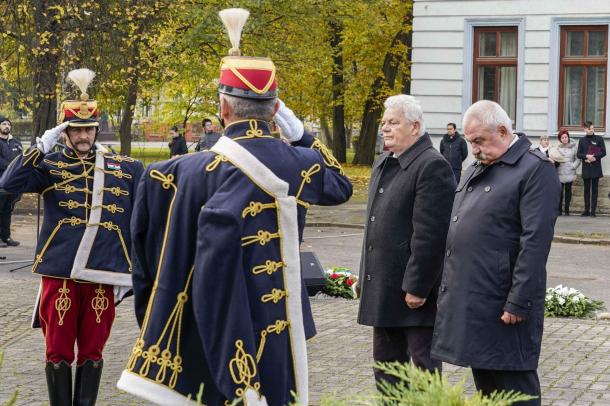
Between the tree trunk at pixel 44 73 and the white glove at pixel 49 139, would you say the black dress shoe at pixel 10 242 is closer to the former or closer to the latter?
the tree trunk at pixel 44 73

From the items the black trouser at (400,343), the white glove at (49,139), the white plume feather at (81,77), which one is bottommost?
the black trouser at (400,343)

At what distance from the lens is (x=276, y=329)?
488 cm

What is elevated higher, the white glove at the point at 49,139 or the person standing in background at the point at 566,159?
the white glove at the point at 49,139

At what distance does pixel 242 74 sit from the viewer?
493 centimetres

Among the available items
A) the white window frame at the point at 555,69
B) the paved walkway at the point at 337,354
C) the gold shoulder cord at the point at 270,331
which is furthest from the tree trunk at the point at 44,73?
the gold shoulder cord at the point at 270,331

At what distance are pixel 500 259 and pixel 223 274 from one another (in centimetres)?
161

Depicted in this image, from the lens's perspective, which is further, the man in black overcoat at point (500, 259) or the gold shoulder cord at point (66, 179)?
the gold shoulder cord at point (66, 179)

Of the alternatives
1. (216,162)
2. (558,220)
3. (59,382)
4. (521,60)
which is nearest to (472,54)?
(521,60)

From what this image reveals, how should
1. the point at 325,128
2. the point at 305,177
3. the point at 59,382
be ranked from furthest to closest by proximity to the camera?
the point at 325,128, the point at 59,382, the point at 305,177

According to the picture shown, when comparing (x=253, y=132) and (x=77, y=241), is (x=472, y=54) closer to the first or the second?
(x=77, y=241)

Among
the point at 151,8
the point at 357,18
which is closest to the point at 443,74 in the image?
the point at 151,8

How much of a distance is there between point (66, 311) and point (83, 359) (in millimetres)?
303

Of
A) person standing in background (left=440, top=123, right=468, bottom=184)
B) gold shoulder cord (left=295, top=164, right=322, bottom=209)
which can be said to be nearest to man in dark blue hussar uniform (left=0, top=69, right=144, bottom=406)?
gold shoulder cord (left=295, top=164, right=322, bottom=209)

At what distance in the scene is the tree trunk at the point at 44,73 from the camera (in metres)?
25.3
